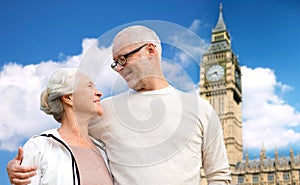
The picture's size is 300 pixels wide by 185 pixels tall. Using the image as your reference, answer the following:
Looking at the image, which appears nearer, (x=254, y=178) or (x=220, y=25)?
(x=254, y=178)

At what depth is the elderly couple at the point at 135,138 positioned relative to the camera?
1621mm

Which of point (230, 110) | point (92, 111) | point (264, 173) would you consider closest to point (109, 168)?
point (92, 111)

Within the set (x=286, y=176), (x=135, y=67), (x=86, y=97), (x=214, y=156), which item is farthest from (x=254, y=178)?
(x=135, y=67)

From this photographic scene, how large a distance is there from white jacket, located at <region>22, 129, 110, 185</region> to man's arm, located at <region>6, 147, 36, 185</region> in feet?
0.10

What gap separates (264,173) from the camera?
34344 mm

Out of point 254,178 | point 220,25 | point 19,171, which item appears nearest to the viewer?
point 19,171

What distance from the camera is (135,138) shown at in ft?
5.36

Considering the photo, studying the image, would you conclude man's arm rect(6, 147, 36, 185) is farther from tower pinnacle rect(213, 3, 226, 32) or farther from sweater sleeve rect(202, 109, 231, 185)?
tower pinnacle rect(213, 3, 226, 32)

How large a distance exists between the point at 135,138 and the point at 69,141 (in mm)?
382

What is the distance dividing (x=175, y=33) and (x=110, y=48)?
283 millimetres

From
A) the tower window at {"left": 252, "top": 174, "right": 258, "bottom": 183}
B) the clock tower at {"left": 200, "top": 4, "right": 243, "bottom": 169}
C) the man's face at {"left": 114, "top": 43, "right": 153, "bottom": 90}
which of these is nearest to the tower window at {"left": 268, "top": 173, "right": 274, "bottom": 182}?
the tower window at {"left": 252, "top": 174, "right": 258, "bottom": 183}

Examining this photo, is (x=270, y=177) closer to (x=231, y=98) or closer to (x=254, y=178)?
(x=254, y=178)

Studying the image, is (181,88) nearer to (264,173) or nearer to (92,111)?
(92,111)

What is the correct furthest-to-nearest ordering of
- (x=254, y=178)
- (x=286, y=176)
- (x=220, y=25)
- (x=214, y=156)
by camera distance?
(x=220, y=25), (x=254, y=178), (x=286, y=176), (x=214, y=156)
